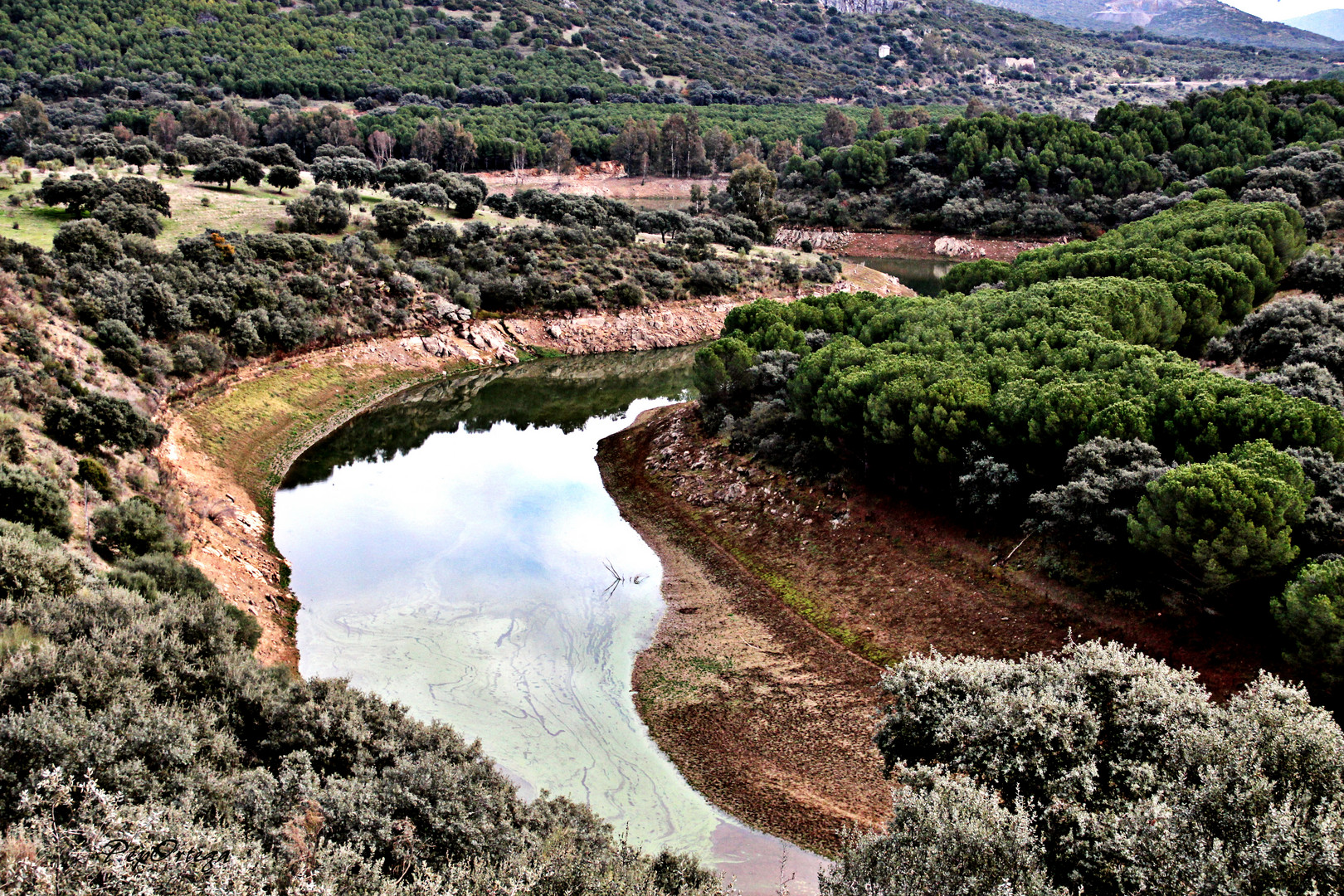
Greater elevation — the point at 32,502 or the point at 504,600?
the point at 32,502

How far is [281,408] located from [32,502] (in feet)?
71.3

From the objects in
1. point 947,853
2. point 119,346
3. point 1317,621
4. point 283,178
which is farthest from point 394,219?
point 947,853

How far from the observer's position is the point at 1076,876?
11.2m

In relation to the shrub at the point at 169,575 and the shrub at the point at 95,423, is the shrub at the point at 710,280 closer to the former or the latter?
the shrub at the point at 95,423

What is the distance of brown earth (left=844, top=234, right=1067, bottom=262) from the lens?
3610 inches

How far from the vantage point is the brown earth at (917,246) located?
301 feet

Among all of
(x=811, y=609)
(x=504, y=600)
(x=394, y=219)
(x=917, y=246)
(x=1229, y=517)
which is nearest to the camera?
(x=1229, y=517)

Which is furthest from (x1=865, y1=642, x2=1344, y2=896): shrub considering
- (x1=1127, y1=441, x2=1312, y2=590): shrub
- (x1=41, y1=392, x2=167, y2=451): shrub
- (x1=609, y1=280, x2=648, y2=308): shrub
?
(x1=609, y1=280, x2=648, y2=308): shrub

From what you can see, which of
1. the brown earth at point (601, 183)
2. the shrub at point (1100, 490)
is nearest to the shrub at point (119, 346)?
the shrub at point (1100, 490)

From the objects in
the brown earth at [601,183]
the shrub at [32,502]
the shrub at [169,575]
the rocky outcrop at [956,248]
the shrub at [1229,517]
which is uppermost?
the shrub at [1229,517]

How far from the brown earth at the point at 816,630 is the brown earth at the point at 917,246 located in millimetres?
69825

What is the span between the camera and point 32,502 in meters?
20.7

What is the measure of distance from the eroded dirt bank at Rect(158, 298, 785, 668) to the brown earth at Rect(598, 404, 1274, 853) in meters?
10.7

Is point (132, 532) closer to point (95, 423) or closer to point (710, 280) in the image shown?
point (95, 423)
